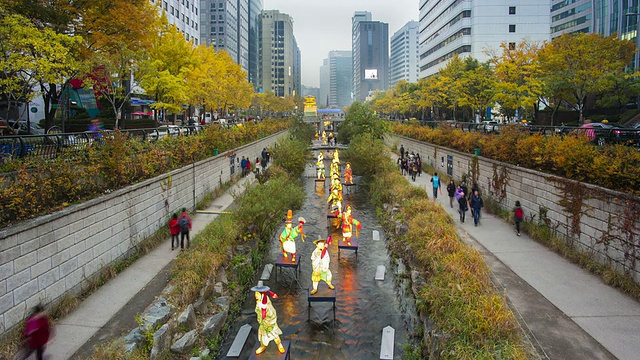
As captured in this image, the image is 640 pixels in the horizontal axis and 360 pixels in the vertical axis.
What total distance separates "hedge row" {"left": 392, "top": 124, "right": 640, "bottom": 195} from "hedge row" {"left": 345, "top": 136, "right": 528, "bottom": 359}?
4.62 metres

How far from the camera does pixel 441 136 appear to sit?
118ft

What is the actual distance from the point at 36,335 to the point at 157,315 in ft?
8.77

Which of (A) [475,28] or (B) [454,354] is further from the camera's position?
(A) [475,28]

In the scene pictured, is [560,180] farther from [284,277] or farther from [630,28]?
[630,28]

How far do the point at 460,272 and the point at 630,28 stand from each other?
7244 cm

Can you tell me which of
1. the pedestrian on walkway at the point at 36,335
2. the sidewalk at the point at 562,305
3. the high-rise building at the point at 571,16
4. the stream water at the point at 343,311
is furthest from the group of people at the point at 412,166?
the high-rise building at the point at 571,16

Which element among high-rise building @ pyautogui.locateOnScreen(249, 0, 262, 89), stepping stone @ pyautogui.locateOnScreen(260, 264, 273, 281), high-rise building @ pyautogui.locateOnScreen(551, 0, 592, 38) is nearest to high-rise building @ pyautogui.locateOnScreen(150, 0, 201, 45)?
stepping stone @ pyautogui.locateOnScreen(260, 264, 273, 281)

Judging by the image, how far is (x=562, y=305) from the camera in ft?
36.9

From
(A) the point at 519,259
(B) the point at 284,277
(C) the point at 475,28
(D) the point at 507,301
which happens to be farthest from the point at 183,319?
(C) the point at 475,28

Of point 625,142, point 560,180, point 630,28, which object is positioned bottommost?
point 560,180

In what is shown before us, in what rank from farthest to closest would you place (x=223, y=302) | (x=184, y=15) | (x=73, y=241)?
(x=184, y=15)
(x=223, y=302)
(x=73, y=241)

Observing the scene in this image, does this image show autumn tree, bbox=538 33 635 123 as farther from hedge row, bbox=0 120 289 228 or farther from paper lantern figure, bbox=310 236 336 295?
hedge row, bbox=0 120 289 228

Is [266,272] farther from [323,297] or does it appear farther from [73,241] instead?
[73,241]

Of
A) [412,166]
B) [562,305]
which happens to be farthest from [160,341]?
[412,166]
